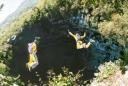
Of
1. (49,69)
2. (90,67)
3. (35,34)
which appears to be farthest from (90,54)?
(35,34)

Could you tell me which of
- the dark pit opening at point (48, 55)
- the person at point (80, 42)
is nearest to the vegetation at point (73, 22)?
the dark pit opening at point (48, 55)

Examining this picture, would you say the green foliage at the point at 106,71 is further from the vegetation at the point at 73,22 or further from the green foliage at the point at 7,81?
the green foliage at the point at 7,81

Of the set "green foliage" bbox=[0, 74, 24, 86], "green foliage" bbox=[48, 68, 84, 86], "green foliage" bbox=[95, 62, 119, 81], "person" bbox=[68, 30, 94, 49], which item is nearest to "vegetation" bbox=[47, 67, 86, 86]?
"green foliage" bbox=[48, 68, 84, 86]

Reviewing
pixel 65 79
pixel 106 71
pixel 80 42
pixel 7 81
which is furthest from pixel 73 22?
pixel 7 81

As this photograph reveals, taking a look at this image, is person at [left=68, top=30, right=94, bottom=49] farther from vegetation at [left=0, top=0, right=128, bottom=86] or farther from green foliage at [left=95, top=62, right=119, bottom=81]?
green foliage at [left=95, top=62, right=119, bottom=81]

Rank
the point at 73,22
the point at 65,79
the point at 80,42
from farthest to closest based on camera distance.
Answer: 1. the point at 73,22
2. the point at 80,42
3. the point at 65,79

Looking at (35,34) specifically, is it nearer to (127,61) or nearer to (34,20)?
(34,20)

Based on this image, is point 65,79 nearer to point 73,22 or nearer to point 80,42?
point 80,42
